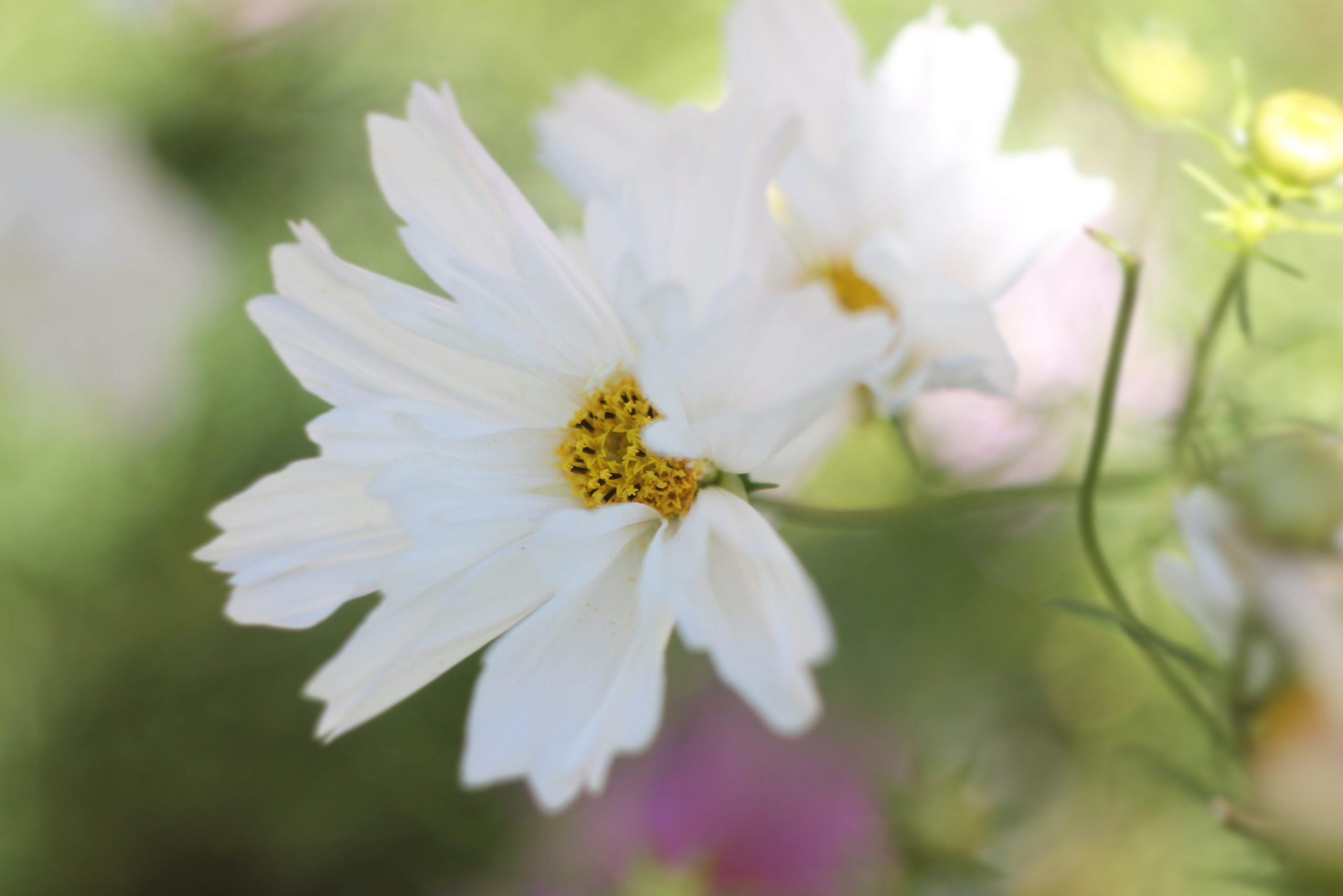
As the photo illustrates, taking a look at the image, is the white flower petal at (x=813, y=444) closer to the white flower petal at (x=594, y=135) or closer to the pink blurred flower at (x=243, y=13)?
the white flower petal at (x=594, y=135)

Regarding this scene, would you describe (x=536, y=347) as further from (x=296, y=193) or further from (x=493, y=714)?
(x=296, y=193)

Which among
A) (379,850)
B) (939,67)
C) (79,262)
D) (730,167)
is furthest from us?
(379,850)

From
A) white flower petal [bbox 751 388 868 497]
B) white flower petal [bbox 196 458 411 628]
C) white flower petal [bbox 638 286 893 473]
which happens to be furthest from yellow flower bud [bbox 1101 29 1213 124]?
white flower petal [bbox 196 458 411 628]

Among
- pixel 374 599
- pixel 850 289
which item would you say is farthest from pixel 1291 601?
pixel 374 599

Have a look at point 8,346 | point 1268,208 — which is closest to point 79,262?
point 8,346

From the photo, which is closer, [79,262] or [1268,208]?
[1268,208]

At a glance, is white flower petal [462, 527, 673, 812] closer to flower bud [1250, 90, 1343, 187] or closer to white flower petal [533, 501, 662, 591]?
white flower petal [533, 501, 662, 591]

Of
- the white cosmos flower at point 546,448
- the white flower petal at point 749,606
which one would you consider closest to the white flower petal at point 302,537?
the white cosmos flower at point 546,448
